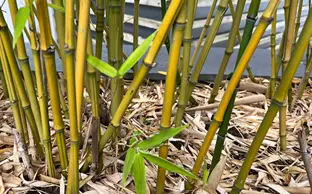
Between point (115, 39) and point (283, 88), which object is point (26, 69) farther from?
point (283, 88)

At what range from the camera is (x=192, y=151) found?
2.50ft

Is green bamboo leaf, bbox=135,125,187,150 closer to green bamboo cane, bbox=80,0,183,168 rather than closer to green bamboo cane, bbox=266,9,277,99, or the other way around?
green bamboo cane, bbox=80,0,183,168

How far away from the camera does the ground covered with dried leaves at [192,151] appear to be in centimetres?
60

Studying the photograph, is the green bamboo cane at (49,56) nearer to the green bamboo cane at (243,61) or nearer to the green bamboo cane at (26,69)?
the green bamboo cane at (26,69)

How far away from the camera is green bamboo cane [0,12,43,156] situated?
1.65 feet

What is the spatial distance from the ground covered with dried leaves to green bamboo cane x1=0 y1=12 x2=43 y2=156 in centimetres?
2

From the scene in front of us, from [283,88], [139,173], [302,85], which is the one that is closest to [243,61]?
[283,88]

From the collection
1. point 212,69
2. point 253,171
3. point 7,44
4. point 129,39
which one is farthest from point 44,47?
point 129,39

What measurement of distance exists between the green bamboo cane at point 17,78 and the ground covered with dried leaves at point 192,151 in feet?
0.07

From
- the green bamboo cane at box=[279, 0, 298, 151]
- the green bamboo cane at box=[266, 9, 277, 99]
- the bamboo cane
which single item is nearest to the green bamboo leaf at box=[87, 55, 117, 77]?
the bamboo cane

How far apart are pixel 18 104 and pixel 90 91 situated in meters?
0.12

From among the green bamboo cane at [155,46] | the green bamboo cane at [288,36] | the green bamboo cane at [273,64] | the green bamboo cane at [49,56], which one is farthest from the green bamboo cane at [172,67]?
the green bamboo cane at [273,64]

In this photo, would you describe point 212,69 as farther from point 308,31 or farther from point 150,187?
point 308,31

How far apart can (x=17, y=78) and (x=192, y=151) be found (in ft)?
1.21
